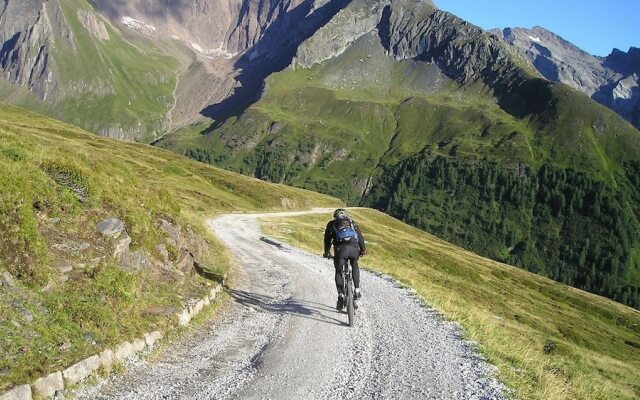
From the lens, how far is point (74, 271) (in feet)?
47.6

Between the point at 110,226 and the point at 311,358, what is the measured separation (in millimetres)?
8832

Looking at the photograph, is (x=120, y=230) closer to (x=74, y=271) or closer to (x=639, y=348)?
(x=74, y=271)

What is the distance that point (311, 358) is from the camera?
13.8 m

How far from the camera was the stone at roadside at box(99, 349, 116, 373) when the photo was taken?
37.8 ft

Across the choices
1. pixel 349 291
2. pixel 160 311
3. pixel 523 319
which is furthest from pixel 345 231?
pixel 523 319

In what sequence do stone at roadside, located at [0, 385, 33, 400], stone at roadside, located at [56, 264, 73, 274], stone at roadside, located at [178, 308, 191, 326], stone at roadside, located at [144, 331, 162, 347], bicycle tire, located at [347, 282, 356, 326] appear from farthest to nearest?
bicycle tire, located at [347, 282, 356, 326] → stone at roadside, located at [178, 308, 191, 326] → stone at roadside, located at [56, 264, 73, 274] → stone at roadside, located at [144, 331, 162, 347] → stone at roadside, located at [0, 385, 33, 400]

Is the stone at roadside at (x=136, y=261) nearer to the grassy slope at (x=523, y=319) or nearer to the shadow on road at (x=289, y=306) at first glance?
the shadow on road at (x=289, y=306)

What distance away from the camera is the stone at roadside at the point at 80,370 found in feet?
34.1

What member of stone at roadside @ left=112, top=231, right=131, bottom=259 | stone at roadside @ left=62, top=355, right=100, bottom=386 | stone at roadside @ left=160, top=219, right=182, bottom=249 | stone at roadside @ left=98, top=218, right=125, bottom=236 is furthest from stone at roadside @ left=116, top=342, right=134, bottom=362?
stone at roadside @ left=160, top=219, right=182, bottom=249

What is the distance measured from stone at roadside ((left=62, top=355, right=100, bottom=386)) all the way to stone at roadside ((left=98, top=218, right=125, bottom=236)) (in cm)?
651

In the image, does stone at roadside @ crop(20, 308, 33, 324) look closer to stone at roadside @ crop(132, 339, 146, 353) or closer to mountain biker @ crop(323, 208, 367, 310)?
stone at roadside @ crop(132, 339, 146, 353)

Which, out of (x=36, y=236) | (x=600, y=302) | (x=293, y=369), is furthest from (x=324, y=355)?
(x=600, y=302)

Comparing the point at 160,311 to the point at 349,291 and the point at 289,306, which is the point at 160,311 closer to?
the point at 289,306

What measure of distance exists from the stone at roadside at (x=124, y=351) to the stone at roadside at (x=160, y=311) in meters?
2.38
